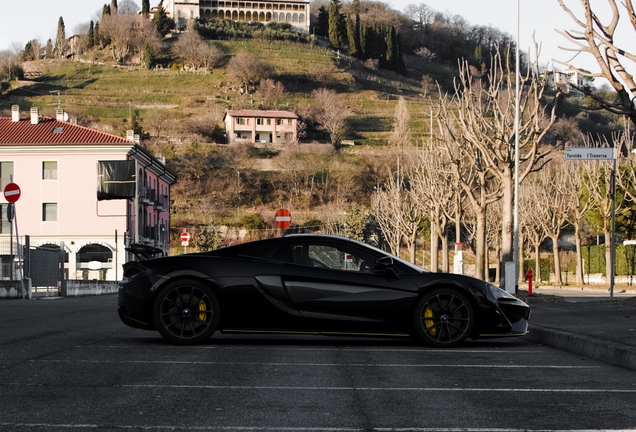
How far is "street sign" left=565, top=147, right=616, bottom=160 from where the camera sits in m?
20.8

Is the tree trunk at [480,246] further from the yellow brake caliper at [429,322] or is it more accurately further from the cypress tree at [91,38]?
the cypress tree at [91,38]

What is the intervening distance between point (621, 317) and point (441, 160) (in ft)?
119

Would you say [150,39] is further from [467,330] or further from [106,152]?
[467,330]

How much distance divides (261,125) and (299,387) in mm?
152786

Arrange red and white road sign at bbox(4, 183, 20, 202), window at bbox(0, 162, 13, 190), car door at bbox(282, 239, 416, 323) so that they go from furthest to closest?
window at bbox(0, 162, 13, 190), red and white road sign at bbox(4, 183, 20, 202), car door at bbox(282, 239, 416, 323)

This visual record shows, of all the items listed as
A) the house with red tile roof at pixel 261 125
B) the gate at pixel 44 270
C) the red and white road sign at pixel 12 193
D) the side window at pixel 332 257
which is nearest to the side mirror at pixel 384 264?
the side window at pixel 332 257

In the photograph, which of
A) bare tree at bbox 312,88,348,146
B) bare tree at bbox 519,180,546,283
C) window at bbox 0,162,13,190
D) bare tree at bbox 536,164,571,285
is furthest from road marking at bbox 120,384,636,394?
bare tree at bbox 312,88,348,146

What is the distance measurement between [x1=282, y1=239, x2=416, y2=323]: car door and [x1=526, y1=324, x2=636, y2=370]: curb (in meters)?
1.94

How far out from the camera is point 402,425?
19.7ft

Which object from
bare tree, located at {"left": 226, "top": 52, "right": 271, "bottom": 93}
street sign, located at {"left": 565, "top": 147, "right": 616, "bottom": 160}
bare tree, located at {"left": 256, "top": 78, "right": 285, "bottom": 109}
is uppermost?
bare tree, located at {"left": 226, "top": 52, "right": 271, "bottom": 93}

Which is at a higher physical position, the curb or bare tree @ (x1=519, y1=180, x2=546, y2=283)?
bare tree @ (x1=519, y1=180, x2=546, y2=283)

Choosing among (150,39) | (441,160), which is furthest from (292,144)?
(441,160)

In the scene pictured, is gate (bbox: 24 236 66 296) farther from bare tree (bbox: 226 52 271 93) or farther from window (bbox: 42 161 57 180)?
bare tree (bbox: 226 52 271 93)

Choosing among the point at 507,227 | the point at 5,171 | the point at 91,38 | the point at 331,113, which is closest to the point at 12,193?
the point at 507,227
